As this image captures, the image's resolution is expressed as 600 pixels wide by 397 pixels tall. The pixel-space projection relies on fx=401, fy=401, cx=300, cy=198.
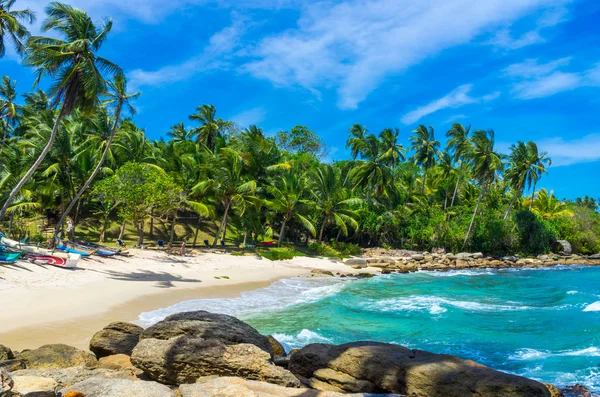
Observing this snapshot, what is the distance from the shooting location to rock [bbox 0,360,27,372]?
20.7 feet

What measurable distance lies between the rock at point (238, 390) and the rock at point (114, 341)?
3349 millimetres

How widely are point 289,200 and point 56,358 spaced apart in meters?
27.2

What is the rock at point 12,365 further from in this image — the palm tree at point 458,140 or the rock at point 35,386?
the palm tree at point 458,140

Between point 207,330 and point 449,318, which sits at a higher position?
point 207,330

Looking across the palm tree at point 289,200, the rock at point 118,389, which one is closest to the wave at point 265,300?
the rock at point 118,389

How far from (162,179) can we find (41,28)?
10.1 metres

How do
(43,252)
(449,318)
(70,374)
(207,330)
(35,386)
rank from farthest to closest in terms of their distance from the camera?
(43,252) → (449,318) → (207,330) → (70,374) → (35,386)

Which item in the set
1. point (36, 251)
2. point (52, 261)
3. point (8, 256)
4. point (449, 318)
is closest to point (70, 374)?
point (8, 256)

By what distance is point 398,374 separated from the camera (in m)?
6.83

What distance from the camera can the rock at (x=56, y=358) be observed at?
7.05 meters

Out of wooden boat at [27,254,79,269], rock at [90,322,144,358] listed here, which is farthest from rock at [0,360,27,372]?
wooden boat at [27,254,79,269]

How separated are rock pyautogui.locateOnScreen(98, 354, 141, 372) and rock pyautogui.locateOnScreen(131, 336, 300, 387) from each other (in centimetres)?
77

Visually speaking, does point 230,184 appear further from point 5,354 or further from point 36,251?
point 5,354

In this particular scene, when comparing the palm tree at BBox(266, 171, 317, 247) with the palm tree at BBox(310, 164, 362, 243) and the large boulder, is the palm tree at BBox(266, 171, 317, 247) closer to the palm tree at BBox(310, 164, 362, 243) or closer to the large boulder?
the palm tree at BBox(310, 164, 362, 243)
